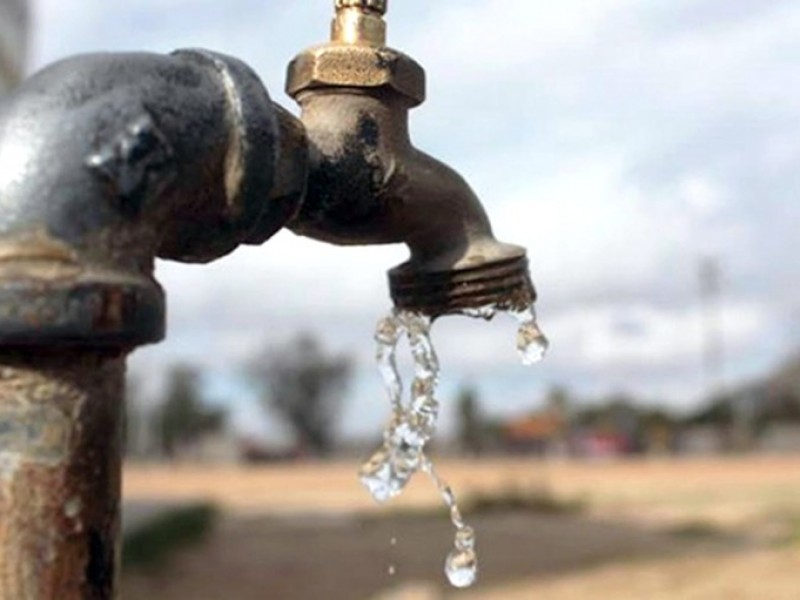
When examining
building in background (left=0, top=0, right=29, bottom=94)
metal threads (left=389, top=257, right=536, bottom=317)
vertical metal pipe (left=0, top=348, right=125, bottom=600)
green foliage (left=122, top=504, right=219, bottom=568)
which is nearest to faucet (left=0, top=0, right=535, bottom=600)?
vertical metal pipe (left=0, top=348, right=125, bottom=600)

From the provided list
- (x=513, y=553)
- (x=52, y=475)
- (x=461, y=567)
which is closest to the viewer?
(x=52, y=475)

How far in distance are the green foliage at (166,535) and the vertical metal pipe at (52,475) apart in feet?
26.0

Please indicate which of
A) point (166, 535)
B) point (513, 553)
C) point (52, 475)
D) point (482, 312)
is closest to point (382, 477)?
point (482, 312)

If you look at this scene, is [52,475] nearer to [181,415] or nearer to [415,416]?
[415,416]

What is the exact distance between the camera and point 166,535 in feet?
35.7

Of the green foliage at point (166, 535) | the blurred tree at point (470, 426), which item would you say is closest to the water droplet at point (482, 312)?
the green foliage at point (166, 535)

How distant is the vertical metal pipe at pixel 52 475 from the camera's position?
2.57 feet

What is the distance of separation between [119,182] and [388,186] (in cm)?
28

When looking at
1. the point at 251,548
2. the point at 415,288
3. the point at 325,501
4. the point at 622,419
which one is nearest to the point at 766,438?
the point at 622,419

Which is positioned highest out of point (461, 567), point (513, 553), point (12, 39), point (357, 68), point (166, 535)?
point (12, 39)

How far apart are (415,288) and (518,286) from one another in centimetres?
8

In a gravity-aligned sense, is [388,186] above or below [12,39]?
below

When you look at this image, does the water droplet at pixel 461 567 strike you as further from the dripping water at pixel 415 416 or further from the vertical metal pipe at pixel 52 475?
the vertical metal pipe at pixel 52 475

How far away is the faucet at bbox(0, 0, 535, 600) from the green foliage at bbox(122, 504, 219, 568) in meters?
7.87
